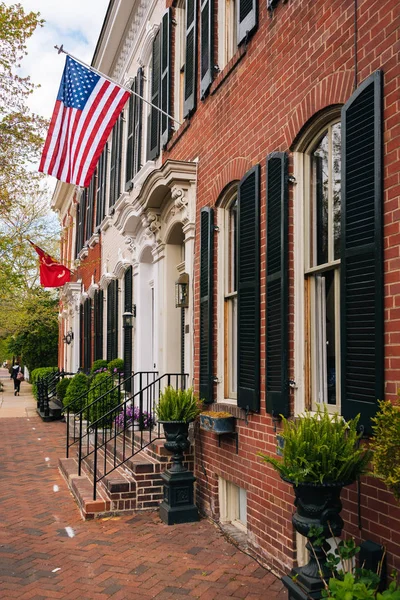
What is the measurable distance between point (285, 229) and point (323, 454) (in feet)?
6.98

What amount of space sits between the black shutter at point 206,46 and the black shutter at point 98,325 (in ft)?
27.8

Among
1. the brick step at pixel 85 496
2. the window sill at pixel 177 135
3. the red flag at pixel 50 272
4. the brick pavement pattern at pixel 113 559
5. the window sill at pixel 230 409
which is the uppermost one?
the window sill at pixel 177 135

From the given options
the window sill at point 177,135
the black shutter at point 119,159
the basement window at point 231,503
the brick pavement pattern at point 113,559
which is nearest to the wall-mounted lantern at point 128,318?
the window sill at point 177,135

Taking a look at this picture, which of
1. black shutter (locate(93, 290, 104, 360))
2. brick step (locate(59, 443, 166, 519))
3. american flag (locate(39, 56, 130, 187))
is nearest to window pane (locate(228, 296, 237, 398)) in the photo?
brick step (locate(59, 443, 166, 519))

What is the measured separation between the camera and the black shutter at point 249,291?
18.1ft

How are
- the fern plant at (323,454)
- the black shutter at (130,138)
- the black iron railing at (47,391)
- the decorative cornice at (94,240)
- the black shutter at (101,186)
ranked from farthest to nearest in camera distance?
the black iron railing at (47,391), the decorative cornice at (94,240), the black shutter at (101,186), the black shutter at (130,138), the fern plant at (323,454)

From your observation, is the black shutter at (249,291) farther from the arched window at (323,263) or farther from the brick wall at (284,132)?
the arched window at (323,263)

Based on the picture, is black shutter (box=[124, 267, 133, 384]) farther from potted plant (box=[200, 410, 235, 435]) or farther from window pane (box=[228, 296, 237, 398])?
potted plant (box=[200, 410, 235, 435])

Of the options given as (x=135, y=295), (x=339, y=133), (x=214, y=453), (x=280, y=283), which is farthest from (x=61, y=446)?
(x=339, y=133)

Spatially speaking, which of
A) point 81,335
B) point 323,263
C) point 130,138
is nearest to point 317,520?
point 323,263

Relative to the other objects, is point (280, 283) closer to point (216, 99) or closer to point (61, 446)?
point (216, 99)

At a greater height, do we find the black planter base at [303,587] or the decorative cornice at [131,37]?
the decorative cornice at [131,37]

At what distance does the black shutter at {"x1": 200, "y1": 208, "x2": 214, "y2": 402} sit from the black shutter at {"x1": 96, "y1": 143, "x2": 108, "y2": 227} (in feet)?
26.8

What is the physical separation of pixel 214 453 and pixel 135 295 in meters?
4.70
